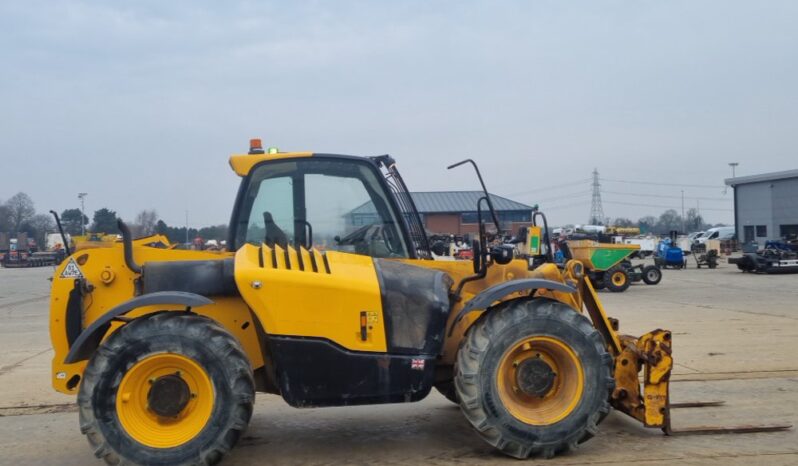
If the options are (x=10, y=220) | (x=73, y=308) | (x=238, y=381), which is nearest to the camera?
(x=238, y=381)

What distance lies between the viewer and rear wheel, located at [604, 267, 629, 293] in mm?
24078

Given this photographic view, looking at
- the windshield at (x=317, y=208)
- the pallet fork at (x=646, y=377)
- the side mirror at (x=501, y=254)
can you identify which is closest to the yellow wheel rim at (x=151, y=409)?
the windshield at (x=317, y=208)

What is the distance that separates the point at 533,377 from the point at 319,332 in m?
1.59

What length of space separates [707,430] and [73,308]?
195 inches

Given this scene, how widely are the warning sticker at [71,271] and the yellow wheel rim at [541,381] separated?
3.10 meters

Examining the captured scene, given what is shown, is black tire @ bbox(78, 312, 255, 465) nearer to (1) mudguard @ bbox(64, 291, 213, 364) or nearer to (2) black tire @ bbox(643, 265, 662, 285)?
(1) mudguard @ bbox(64, 291, 213, 364)

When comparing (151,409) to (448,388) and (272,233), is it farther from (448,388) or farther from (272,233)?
(448,388)

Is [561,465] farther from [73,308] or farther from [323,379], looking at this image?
[73,308]

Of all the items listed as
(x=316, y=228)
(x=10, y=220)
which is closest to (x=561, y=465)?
(x=316, y=228)

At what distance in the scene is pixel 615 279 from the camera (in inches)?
952

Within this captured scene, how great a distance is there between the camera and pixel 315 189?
5738mm

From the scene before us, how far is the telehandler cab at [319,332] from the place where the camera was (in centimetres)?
485

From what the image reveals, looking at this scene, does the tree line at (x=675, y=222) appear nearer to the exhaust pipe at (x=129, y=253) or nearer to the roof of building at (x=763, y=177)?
the roof of building at (x=763, y=177)

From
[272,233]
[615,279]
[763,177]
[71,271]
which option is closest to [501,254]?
[272,233]
